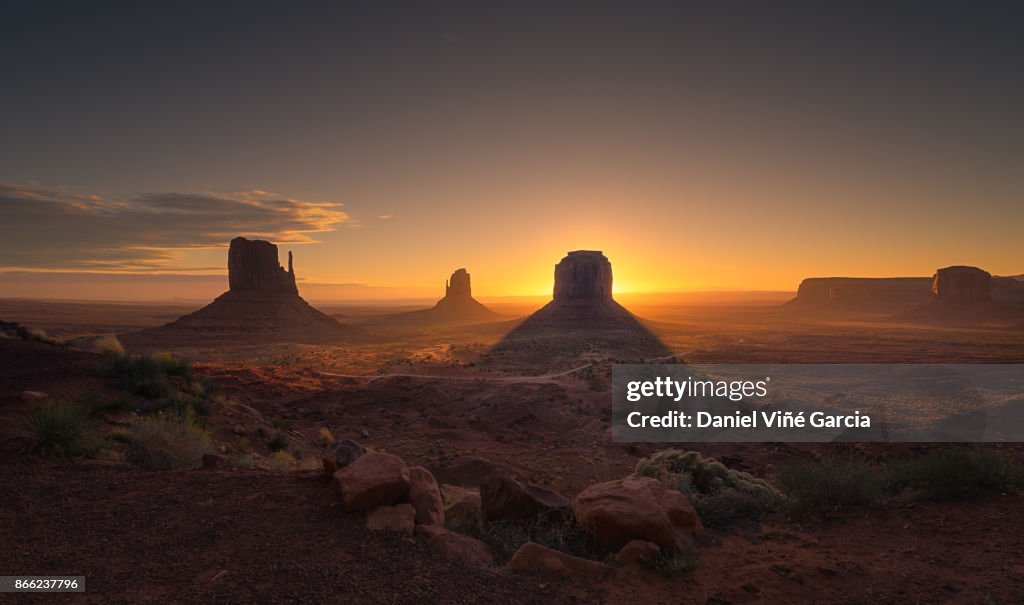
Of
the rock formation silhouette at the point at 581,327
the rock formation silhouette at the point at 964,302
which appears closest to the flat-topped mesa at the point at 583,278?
the rock formation silhouette at the point at 581,327

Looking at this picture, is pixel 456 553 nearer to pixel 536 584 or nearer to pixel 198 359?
pixel 536 584

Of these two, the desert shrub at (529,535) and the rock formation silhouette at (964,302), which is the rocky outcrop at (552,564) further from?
the rock formation silhouette at (964,302)

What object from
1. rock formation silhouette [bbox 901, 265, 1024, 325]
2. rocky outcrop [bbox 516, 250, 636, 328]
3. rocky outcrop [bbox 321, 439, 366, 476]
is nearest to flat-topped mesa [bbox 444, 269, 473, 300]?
rocky outcrop [bbox 516, 250, 636, 328]

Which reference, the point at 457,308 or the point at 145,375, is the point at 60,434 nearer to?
the point at 145,375

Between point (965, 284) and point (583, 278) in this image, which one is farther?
point (965, 284)

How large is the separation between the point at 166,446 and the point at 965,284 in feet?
407

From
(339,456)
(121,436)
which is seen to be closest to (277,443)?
(121,436)

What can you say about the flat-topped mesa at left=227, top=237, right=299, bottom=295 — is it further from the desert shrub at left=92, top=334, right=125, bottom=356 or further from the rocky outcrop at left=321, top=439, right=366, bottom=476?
the rocky outcrop at left=321, top=439, right=366, bottom=476

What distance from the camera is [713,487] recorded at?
373 inches

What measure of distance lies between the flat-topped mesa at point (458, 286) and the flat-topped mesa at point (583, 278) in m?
41.4

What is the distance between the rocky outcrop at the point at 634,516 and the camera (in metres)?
6.32

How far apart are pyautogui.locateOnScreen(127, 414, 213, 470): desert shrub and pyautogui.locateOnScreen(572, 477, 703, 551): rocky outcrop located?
7109 millimetres

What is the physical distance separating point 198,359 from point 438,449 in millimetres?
30605

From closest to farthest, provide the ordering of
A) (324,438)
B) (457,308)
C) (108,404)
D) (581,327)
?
1. (108,404)
2. (324,438)
3. (581,327)
4. (457,308)
